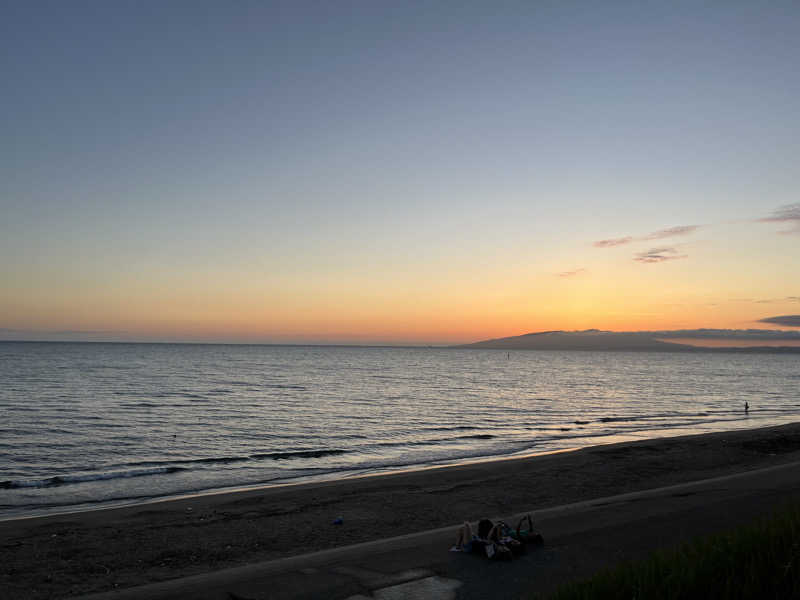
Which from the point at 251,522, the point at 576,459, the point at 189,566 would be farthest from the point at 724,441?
the point at 189,566

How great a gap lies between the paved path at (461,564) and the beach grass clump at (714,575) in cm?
258

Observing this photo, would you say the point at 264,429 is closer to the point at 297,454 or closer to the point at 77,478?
the point at 297,454

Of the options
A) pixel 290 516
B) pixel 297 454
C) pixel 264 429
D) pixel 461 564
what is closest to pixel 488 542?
pixel 461 564

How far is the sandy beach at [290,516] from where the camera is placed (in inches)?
399

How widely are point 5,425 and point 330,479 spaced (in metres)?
20.3

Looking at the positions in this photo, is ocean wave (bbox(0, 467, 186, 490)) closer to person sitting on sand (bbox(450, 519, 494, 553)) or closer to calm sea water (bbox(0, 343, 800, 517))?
calm sea water (bbox(0, 343, 800, 517))

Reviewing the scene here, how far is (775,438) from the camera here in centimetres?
2597

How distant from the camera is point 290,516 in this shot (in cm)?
1366

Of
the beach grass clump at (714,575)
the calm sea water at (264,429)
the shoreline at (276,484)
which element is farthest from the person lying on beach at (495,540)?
the calm sea water at (264,429)

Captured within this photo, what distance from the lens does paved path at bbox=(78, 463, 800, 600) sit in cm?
784

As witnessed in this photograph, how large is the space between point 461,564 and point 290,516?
6131mm

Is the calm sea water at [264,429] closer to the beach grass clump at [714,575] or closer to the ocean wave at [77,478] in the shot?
the ocean wave at [77,478]

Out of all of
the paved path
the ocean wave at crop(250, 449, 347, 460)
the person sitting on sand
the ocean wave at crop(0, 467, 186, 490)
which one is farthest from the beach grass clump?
the ocean wave at crop(250, 449, 347, 460)

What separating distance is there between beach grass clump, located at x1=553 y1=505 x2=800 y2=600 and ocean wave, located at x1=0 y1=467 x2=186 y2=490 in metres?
18.0
